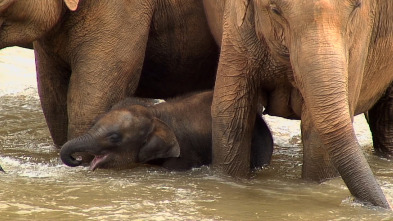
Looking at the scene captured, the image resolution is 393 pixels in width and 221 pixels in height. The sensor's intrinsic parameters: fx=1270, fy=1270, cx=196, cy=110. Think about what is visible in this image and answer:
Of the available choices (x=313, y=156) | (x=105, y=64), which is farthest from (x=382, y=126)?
(x=105, y=64)

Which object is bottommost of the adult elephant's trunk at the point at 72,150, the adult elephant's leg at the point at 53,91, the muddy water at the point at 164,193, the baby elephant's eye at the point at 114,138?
the muddy water at the point at 164,193

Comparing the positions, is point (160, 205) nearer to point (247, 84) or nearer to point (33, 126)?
point (247, 84)

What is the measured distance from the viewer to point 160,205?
25.2 ft

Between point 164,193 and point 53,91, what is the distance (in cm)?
207

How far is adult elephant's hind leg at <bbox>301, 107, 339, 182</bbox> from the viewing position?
8.34 m

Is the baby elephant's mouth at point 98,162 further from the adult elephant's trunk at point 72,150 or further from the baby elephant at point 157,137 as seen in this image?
the adult elephant's trunk at point 72,150

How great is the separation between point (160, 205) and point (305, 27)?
Result: 4.58ft

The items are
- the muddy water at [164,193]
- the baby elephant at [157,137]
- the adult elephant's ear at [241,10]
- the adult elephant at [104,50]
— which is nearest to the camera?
the muddy water at [164,193]

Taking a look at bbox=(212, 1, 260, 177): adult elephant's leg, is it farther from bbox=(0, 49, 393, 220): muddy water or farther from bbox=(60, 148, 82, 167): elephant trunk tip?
bbox=(60, 148, 82, 167): elephant trunk tip

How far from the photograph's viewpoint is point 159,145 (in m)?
8.96

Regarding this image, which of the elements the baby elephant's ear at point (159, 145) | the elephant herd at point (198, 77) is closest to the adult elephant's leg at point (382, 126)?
the elephant herd at point (198, 77)

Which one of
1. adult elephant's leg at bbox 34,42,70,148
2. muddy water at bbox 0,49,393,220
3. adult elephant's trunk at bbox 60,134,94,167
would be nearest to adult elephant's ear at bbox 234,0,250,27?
muddy water at bbox 0,49,393,220

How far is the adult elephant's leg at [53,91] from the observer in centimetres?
963

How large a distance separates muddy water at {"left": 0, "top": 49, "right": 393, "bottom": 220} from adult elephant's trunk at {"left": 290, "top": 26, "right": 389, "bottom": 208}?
0.72ft
